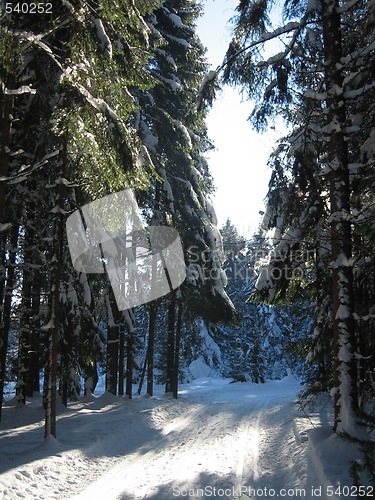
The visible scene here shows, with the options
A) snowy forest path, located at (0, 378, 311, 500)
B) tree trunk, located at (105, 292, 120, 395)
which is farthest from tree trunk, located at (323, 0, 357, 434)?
tree trunk, located at (105, 292, 120, 395)

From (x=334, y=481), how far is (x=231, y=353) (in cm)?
3615

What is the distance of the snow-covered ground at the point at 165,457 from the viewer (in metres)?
6.25

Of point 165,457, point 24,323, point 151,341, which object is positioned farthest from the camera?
point 151,341

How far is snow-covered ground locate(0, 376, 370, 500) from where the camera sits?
6254 millimetres

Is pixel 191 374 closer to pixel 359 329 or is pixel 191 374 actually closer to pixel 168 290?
pixel 168 290

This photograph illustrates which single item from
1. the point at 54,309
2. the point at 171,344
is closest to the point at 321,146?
the point at 54,309

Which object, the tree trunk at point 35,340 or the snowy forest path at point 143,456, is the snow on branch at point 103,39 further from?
the snowy forest path at point 143,456

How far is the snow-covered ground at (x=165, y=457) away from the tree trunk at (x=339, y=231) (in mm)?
749

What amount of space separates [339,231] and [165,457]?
5.73 metres

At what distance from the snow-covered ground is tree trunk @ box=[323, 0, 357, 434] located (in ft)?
2.46

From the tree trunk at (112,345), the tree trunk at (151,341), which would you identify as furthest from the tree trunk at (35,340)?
the tree trunk at (151,341)

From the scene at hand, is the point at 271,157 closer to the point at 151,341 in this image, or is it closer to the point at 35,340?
the point at 35,340

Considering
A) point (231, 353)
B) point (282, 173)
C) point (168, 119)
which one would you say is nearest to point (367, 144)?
point (282, 173)

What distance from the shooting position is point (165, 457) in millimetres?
8656
